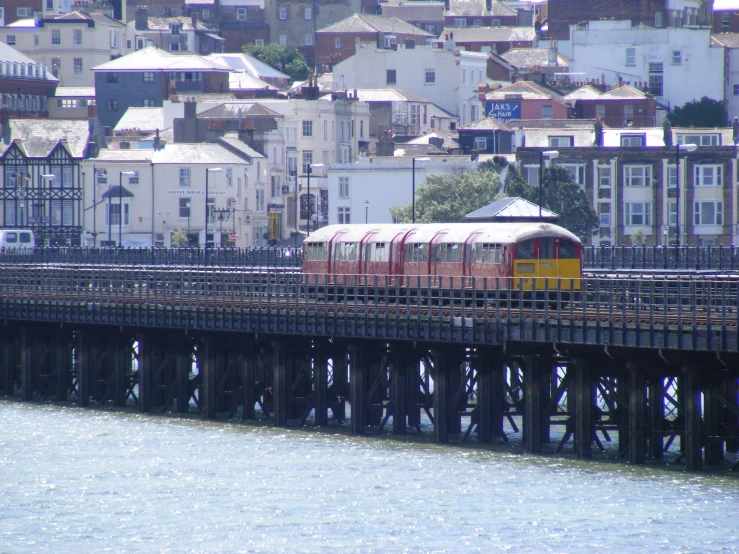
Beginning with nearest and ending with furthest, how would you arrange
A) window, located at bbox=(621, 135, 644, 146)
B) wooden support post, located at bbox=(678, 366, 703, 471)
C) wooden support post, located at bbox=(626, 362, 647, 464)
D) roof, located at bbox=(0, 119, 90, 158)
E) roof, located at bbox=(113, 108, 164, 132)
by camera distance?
wooden support post, located at bbox=(678, 366, 703, 471)
wooden support post, located at bbox=(626, 362, 647, 464)
window, located at bbox=(621, 135, 644, 146)
roof, located at bbox=(0, 119, 90, 158)
roof, located at bbox=(113, 108, 164, 132)

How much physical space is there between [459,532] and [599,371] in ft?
26.3

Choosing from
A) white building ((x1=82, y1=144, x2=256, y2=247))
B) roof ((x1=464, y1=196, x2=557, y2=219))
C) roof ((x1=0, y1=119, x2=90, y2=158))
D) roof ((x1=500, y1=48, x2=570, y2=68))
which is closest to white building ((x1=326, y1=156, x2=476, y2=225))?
white building ((x1=82, y1=144, x2=256, y2=247))

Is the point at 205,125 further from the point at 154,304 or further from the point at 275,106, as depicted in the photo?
the point at 154,304

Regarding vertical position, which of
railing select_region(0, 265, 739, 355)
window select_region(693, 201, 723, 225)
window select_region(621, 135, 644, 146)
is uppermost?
window select_region(621, 135, 644, 146)

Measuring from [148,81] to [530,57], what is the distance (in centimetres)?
3996

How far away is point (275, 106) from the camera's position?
13950 centimetres

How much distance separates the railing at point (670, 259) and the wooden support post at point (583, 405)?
974 inches

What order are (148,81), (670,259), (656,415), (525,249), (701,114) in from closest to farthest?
1. (656,415)
2. (525,249)
3. (670,259)
4. (701,114)
5. (148,81)

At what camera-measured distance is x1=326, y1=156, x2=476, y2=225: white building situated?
120 m

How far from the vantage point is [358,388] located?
51.8 meters

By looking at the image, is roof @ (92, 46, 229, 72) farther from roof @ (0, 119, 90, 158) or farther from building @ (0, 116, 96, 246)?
building @ (0, 116, 96, 246)

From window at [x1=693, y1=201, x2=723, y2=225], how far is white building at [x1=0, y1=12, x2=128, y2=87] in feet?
251

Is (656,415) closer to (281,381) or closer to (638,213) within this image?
(281,381)

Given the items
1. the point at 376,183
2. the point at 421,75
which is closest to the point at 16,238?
the point at 376,183
